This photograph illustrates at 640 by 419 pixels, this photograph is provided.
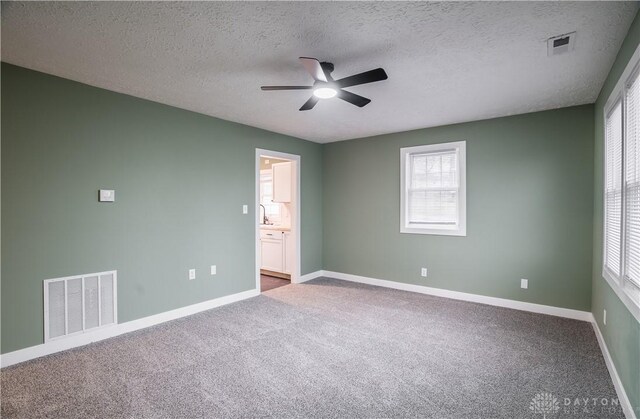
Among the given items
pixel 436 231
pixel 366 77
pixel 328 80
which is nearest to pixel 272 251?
pixel 436 231

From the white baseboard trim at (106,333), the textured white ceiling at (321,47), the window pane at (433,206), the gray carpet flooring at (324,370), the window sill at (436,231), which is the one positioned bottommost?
the gray carpet flooring at (324,370)

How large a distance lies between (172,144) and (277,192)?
7.51 ft

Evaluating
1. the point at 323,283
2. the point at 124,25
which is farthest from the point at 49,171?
the point at 323,283

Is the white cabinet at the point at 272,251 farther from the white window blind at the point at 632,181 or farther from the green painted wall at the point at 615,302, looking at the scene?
the white window blind at the point at 632,181

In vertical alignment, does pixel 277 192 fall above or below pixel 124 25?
below

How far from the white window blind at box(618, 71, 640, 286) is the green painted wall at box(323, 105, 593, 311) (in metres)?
1.74

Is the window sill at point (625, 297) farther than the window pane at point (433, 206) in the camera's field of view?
No

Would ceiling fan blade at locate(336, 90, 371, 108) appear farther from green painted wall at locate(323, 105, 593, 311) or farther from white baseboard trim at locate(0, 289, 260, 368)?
white baseboard trim at locate(0, 289, 260, 368)

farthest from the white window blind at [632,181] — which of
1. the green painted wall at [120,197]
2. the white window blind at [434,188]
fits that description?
the green painted wall at [120,197]

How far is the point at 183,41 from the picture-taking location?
226 cm

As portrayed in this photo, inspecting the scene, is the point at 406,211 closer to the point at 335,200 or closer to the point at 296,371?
the point at 335,200

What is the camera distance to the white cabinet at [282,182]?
5574 mm

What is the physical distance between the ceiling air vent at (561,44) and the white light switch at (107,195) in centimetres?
391

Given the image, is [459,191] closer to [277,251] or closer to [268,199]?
[277,251]
